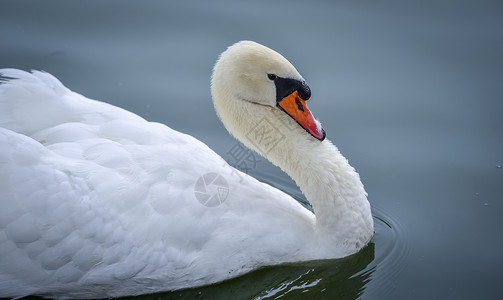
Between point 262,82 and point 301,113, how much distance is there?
0.45 m

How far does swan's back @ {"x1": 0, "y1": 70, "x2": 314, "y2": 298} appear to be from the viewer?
202 inches

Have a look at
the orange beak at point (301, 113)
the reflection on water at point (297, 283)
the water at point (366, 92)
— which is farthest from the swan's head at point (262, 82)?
the water at point (366, 92)

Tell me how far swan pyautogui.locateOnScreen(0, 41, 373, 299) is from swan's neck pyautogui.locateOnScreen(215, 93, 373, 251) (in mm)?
10

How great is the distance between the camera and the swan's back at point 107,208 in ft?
16.9

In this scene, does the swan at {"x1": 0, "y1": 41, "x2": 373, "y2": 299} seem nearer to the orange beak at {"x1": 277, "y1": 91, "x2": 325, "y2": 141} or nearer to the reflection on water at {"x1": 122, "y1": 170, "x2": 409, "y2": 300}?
the orange beak at {"x1": 277, "y1": 91, "x2": 325, "y2": 141}

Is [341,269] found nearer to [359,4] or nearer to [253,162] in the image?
[253,162]

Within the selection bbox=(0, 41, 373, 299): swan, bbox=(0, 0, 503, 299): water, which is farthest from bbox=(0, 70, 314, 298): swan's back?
bbox=(0, 0, 503, 299): water

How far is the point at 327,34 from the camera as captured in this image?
9000 mm

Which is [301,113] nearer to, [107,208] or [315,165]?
[315,165]

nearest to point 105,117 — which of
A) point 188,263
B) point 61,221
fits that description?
point 61,221

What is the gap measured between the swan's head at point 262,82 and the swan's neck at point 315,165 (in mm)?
95

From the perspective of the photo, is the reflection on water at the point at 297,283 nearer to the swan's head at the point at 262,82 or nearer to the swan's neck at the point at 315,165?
the swan's neck at the point at 315,165

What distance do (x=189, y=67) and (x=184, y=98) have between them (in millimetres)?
588

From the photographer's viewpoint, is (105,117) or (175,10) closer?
(105,117)
